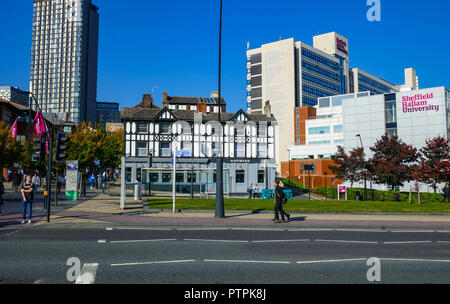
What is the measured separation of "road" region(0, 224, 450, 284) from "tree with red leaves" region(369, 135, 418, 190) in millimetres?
28720

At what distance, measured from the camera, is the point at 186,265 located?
7.06 m

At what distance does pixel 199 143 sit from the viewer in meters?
47.9

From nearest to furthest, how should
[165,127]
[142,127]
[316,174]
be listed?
[142,127] < [165,127] < [316,174]

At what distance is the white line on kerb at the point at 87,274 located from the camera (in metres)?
5.84

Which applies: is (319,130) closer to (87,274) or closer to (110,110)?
(87,274)

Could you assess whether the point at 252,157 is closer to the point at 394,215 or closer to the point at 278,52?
the point at 394,215

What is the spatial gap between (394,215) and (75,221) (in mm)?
15647

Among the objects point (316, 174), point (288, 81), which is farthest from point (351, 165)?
point (288, 81)

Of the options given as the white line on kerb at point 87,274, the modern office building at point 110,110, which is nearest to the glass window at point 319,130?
the white line on kerb at point 87,274

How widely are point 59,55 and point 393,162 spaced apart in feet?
467

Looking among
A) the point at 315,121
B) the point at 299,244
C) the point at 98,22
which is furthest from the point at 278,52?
the point at 299,244

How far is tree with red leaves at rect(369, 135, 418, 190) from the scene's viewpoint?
128ft

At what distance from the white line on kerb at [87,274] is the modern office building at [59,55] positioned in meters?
150
